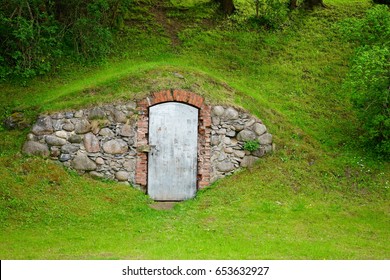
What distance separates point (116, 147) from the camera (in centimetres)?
1602

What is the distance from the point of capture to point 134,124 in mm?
16188

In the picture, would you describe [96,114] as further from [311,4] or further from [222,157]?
[311,4]

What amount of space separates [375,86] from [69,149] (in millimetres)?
8826

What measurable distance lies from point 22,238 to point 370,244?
7422mm

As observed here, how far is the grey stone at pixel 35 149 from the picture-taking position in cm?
1570

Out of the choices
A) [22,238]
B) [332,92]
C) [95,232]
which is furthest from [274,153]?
[22,238]

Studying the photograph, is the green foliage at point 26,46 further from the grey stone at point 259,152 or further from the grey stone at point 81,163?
the grey stone at point 259,152

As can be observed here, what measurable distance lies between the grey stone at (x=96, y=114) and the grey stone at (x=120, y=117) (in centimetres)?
33

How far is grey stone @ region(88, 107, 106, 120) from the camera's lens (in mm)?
16109

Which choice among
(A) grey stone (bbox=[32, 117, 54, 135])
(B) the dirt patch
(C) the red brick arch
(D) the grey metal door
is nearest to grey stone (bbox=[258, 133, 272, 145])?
(C) the red brick arch

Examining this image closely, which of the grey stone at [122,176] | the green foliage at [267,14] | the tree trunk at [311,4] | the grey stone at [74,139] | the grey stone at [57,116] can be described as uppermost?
the tree trunk at [311,4]

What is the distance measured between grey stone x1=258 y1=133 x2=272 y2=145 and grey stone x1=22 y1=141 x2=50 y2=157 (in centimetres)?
601

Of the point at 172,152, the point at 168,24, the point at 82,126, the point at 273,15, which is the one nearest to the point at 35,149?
the point at 82,126

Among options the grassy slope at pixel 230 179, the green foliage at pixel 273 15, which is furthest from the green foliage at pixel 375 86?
the green foliage at pixel 273 15
